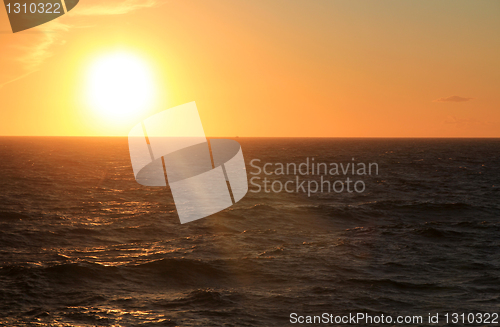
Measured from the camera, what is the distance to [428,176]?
211ft

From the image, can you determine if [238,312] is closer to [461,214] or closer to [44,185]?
[461,214]

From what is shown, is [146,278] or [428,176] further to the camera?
[428,176]

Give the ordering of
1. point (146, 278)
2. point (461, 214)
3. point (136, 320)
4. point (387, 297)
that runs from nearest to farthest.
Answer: point (136, 320) → point (387, 297) → point (146, 278) → point (461, 214)

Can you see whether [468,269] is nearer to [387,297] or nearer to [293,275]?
[387,297]

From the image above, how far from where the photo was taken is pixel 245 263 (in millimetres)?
19703

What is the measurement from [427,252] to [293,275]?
8.57 meters

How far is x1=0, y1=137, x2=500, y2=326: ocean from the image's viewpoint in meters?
14.4

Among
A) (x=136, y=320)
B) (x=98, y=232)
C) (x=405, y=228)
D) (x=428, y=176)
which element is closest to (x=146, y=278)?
(x=136, y=320)

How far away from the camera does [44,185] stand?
163 ft

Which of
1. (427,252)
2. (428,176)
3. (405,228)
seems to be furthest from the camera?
(428,176)

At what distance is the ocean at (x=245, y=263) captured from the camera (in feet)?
47.1

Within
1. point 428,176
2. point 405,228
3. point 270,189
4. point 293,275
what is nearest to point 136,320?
point 293,275

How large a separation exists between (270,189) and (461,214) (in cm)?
2192

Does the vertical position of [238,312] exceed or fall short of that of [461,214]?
it exceeds it
